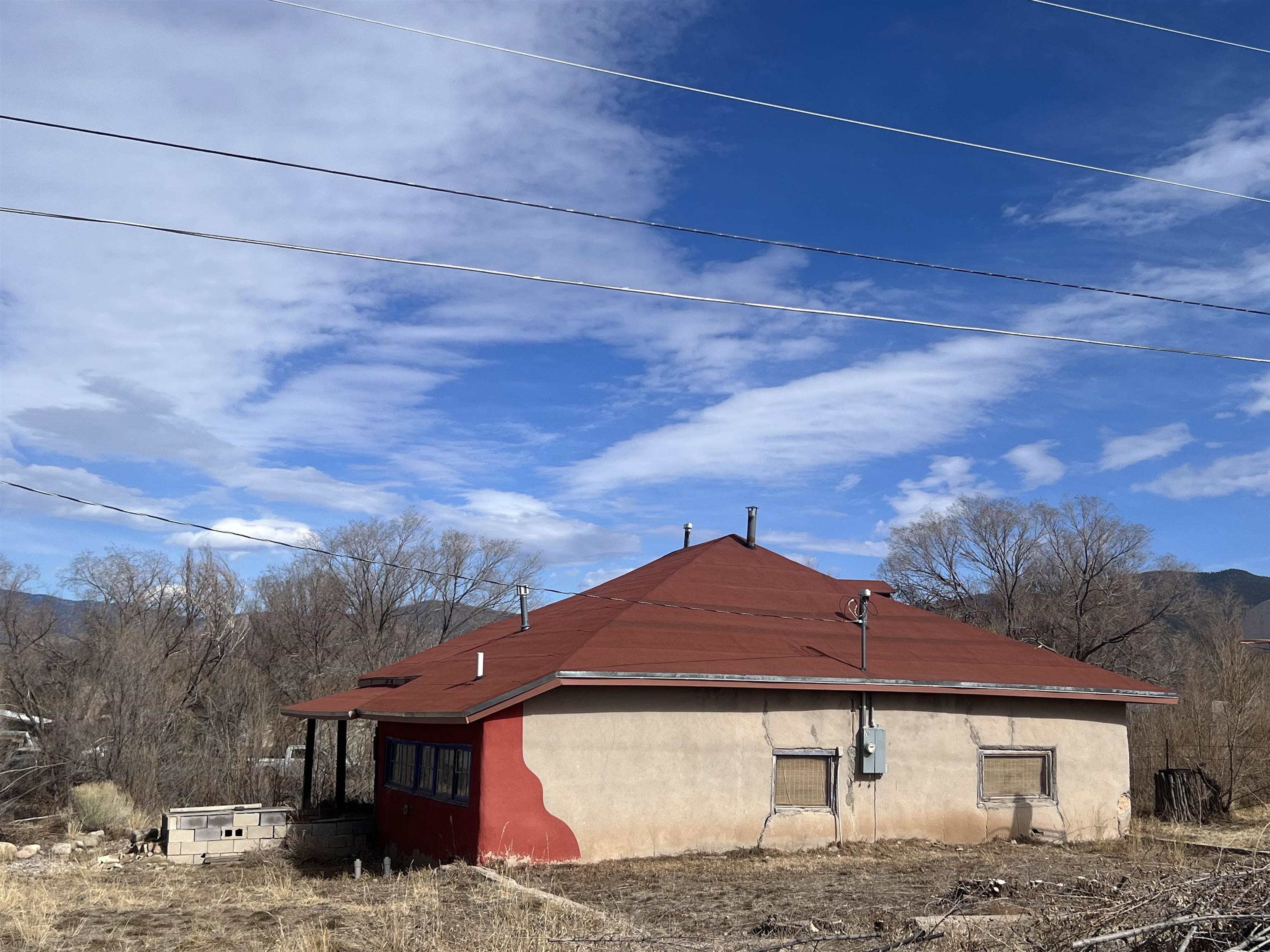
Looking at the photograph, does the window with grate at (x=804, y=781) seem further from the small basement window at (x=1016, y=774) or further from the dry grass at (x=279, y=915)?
the dry grass at (x=279, y=915)

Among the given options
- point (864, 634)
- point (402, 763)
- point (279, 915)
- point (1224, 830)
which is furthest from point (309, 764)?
point (1224, 830)

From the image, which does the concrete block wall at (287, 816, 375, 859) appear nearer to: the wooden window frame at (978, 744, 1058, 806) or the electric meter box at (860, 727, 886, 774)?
the electric meter box at (860, 727, 886, 774)

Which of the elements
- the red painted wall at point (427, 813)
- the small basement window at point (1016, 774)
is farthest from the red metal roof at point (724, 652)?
the small basement window at point (1016, 774)

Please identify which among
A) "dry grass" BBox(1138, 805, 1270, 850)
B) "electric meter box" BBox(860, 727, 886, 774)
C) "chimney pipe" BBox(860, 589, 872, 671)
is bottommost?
"dry grass" BBox(1138, 805, 1270, 850)

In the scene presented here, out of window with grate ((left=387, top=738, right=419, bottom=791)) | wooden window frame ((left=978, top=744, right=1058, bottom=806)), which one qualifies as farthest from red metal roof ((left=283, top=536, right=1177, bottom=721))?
wooden window frame ((left=978, top=744, right=1058, bottom=806))

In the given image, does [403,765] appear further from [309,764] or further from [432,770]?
[309,764]

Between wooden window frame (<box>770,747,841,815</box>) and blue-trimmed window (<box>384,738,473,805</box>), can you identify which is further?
wooden window frame (<box>770,747,841,815</box>)

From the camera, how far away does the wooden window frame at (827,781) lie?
53.8 feet

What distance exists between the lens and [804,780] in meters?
16.6

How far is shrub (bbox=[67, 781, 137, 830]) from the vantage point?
22969 millimetres

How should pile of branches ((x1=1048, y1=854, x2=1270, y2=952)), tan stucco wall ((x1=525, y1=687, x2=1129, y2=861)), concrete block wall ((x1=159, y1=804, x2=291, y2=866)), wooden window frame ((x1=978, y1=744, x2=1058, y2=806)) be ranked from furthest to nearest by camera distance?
concrete block wall ((x1=159, y1=804, x2=291, y2=866)), wooden window frame ((x1=978, y1=744, x2=1058, y2=806)), tan stucco wall ((x1=525, y1=687, x2=1129, y2=861)), pile of branches ((x1=1048, y1=854, x2=1270, y2=952))

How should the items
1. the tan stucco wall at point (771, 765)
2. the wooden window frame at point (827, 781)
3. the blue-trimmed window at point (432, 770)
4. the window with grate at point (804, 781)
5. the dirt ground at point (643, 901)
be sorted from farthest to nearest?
the window with grate at point (804, 781) → the wooden window frame at point (827, 781) → the blue-trimmed window at point (432, 770) → the tan stucco wall at point (771, 765) → the dirt ground at point (643, 901)

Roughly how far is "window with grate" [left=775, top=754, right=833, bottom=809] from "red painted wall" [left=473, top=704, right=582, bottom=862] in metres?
3.33

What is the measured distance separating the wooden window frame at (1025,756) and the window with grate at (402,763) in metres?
9.14
